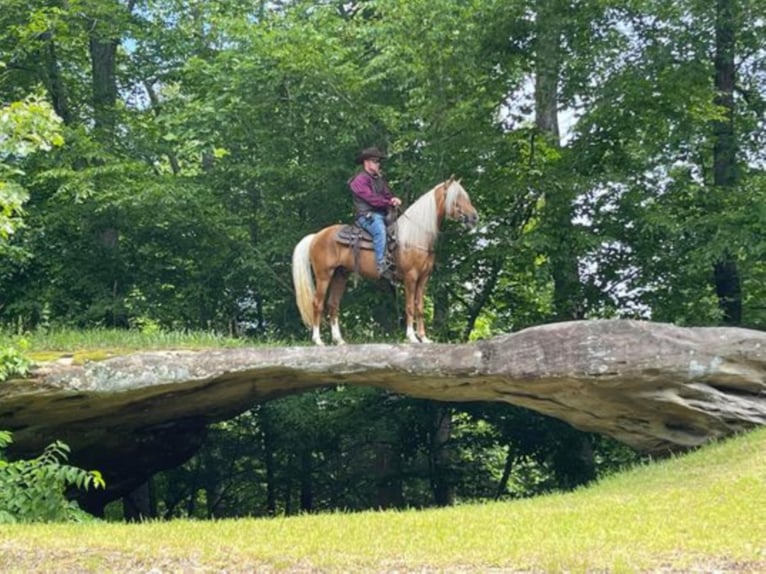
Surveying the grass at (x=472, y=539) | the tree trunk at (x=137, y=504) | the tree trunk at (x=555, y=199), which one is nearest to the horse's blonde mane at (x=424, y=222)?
the tree trunk at (x=555, y=199)

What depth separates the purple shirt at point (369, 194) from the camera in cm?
1209

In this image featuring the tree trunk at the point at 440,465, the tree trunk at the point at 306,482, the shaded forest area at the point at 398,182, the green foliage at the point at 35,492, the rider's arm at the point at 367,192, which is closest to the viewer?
the green foliage at the point at 35,492

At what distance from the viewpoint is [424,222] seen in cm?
1198

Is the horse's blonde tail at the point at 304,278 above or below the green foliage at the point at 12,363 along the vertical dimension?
above

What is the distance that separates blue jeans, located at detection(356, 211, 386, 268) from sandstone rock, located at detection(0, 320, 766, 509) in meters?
1.32

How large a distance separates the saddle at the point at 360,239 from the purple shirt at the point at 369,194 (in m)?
0.22

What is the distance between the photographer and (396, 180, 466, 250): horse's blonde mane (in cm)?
1192

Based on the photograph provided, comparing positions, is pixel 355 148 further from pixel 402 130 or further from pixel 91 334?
pixel 91 334

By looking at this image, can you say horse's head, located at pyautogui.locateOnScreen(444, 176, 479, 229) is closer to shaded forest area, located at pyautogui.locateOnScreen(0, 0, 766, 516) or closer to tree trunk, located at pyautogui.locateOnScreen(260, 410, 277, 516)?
shaded forest area, located at pyautogui.locateOnScreen(0, 0, 766, 516)

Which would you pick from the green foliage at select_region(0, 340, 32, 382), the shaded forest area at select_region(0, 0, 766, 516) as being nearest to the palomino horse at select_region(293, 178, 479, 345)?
the shaded forest area at select_region(0, 0, 766, 516)

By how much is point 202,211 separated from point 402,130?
4288 millimetres

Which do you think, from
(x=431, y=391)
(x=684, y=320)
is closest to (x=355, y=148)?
(x=431, y=391)

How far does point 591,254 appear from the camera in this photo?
16109mm

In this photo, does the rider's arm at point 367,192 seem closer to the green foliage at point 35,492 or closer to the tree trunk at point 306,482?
the green foliage at point 35,492
